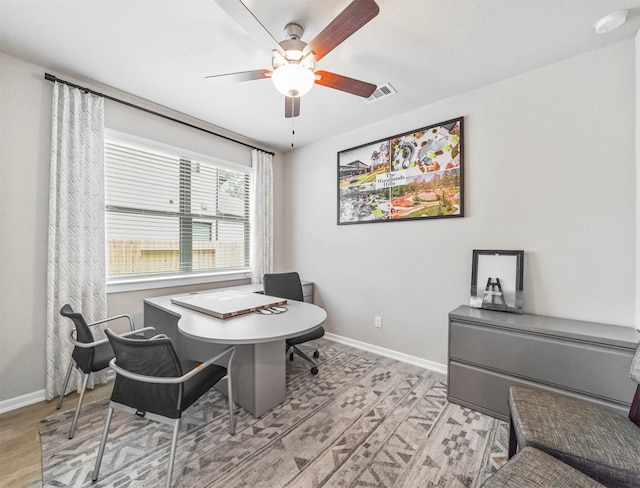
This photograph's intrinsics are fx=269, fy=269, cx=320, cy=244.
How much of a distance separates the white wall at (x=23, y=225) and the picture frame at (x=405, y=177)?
9.43 feet

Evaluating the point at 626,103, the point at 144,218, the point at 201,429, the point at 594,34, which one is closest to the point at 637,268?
the point at 626,103

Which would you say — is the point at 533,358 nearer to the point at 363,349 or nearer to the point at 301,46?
the point at 363,349

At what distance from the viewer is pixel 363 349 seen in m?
3.26

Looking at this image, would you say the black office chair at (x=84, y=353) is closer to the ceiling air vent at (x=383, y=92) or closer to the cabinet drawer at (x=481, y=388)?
the cabinet drawer at (x=481, y=388)

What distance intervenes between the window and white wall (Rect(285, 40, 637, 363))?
5.55ft

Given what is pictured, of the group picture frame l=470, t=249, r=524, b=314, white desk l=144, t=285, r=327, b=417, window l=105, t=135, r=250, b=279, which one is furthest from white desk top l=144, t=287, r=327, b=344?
picture frame l=470, t=249, r=524, b=314

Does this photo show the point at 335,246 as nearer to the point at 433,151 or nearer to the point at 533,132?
the point at 433,151

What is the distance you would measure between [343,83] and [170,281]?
263 centimetres

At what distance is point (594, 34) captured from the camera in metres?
1.83

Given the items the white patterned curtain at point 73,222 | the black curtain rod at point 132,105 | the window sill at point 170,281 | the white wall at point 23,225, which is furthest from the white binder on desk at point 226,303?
the black curtain rod at point 132,105

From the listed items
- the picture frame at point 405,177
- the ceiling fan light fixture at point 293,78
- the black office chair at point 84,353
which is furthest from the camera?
the picture frame at point 405,177

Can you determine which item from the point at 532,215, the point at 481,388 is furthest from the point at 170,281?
the point at 532,215

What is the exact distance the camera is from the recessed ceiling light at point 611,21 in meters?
1.64

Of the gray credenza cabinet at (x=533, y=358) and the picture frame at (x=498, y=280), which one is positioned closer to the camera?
the gray credenza cabinet at (x=533, y=358)
